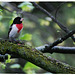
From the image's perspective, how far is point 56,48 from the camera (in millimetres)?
3502

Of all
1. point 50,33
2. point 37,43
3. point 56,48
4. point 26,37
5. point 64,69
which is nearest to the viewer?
point 64,69

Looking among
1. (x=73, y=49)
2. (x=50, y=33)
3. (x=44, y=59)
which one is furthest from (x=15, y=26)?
(x=50, y=33)

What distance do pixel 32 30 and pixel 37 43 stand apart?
3.45ft

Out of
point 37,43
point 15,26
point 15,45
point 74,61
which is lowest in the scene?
point 74,61

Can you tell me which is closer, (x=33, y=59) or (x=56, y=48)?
(x=33, y=59)

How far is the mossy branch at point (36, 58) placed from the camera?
2355 millimetres

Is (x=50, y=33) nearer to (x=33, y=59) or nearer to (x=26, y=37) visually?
(x=26, y=37)

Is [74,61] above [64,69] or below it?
below

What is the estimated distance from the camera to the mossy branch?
2355mm

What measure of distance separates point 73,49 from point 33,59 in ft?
4.63

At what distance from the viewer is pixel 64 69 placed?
236 centimetres

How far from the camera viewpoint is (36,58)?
239cm

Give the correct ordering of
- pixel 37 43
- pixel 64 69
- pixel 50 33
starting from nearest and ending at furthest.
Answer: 1. pixel 64 69
2. pixel 37 43
3. pixel 50 33

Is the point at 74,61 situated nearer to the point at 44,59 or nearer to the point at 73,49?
the point at 73,49
